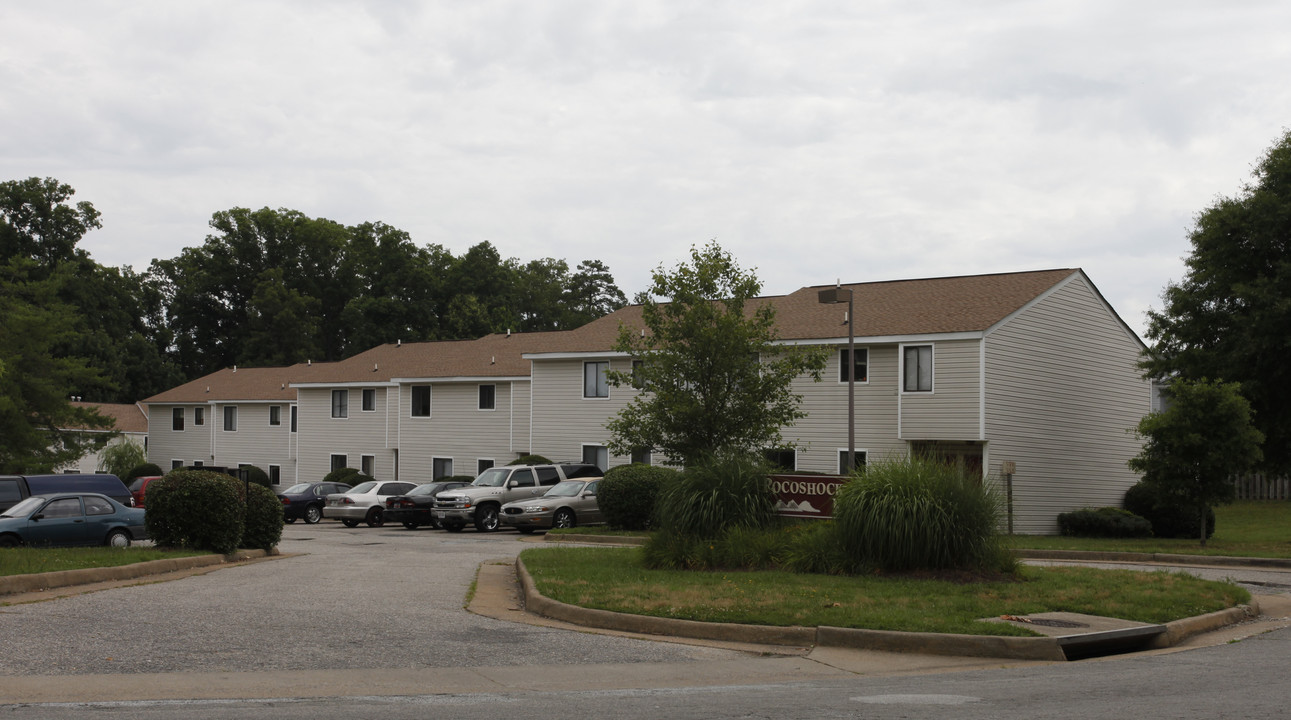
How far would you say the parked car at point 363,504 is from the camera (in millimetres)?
36000

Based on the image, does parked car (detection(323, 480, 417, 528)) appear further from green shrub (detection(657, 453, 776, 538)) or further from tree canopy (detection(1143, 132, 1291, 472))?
tree canopy (detection(1143, 132, 1291, 472))

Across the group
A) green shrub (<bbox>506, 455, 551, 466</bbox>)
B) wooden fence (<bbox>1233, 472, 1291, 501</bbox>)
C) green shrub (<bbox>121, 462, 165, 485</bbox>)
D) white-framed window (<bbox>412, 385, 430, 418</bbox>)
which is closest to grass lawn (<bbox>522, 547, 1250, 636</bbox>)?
green shrub (<bbox>506, 455, 551, 466</bbox>)

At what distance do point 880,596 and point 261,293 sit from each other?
7960 centimetres

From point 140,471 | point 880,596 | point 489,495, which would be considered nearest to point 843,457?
point 489,495

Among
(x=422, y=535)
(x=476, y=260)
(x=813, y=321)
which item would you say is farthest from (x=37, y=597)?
(x=476, y=260)

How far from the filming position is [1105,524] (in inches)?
1276

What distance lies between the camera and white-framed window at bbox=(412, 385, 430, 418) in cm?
4716

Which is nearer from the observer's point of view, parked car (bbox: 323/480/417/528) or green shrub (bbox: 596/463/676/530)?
green shrub (bbox: 596/463/676/530)

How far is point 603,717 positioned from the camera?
25.5ft

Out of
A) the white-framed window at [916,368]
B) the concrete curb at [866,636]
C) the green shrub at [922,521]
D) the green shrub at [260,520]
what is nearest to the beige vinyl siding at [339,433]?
the white-framed window at [916,368]

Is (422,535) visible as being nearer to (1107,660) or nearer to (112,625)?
(112,625)

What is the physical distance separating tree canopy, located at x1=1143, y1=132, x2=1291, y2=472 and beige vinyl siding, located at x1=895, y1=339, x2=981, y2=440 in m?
5.87

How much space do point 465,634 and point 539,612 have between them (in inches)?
78.3

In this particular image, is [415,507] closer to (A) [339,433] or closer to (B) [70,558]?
(B) [70,558]
